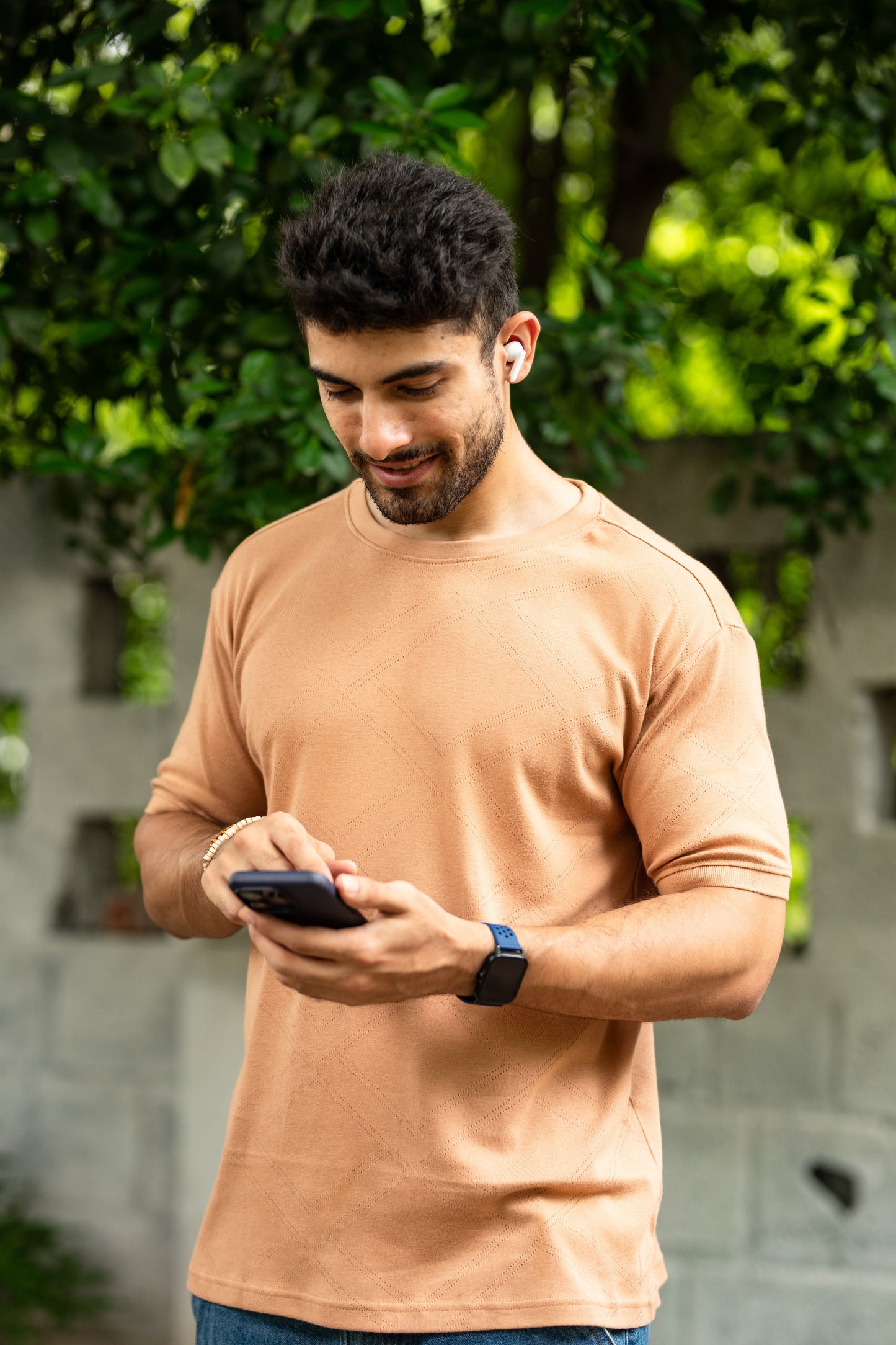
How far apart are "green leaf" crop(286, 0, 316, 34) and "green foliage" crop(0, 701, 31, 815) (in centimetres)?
210

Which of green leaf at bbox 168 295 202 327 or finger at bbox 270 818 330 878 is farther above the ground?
green leaf at bbox 168 295 202 327

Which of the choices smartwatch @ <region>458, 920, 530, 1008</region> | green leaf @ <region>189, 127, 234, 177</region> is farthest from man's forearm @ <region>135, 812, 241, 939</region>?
green leaf @ <region>189, 127, 234, 177</region>

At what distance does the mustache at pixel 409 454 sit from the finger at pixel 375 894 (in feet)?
1.40

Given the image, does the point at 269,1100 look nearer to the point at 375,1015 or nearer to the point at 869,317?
the point at 375,1015

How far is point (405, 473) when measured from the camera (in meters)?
1.35

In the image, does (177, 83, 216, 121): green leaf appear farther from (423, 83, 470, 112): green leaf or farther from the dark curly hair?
the dark curly hair

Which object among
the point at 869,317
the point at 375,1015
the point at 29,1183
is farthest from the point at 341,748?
the point at 29,1183

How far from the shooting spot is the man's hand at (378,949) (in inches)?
46.1

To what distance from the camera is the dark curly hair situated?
1.27 meters

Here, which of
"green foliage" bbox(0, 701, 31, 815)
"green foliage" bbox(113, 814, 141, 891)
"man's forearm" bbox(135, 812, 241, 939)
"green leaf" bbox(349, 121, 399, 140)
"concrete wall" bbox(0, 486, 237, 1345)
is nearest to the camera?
"man's forearm" bbox(135, 812, 241, 939)

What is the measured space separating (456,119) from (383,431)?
79 cm

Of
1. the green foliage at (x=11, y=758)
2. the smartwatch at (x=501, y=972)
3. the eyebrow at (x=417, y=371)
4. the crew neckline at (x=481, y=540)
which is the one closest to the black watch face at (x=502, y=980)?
the smartwatch at (x=501, y=972)

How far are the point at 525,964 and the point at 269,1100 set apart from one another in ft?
1.25

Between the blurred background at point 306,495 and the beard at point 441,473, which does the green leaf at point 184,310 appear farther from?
the beard at point 441,473
